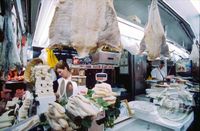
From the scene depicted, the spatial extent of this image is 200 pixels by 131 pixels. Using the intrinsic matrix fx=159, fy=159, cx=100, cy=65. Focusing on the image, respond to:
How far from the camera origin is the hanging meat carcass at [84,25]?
921mm

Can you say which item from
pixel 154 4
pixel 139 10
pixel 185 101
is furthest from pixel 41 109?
pixel 139 10

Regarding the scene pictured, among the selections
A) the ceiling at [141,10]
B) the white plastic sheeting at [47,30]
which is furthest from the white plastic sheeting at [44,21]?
the ceiling at [141,10]

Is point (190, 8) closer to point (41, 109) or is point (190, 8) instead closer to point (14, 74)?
point (41, 109)

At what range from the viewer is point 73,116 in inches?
40.4

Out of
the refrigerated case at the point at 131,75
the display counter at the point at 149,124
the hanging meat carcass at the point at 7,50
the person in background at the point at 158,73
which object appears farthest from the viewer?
the person in background at the point at 158,73

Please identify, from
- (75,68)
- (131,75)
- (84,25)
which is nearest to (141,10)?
(131,75)

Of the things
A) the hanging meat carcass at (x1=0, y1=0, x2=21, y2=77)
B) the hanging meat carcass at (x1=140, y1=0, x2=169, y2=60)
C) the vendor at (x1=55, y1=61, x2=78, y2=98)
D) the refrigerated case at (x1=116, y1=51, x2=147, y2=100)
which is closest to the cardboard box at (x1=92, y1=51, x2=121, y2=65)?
the refrigerated case at (x1=116, y1=51, x2=147, y2=100)

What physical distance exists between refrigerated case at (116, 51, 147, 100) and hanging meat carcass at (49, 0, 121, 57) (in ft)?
9.46

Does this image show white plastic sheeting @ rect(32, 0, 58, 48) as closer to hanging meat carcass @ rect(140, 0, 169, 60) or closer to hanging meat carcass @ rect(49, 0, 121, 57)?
hanging meat carcass @ rect(49, 0, 121, 57)

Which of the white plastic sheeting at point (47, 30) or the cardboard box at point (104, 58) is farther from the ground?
the white plastic sheeting at point (47, 30)

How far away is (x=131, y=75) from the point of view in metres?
3.82

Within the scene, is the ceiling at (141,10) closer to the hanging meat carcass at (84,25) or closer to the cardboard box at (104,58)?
the cardboard box at (104,58)

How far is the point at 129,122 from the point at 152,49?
0.87m

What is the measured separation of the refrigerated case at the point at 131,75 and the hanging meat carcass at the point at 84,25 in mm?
2883
